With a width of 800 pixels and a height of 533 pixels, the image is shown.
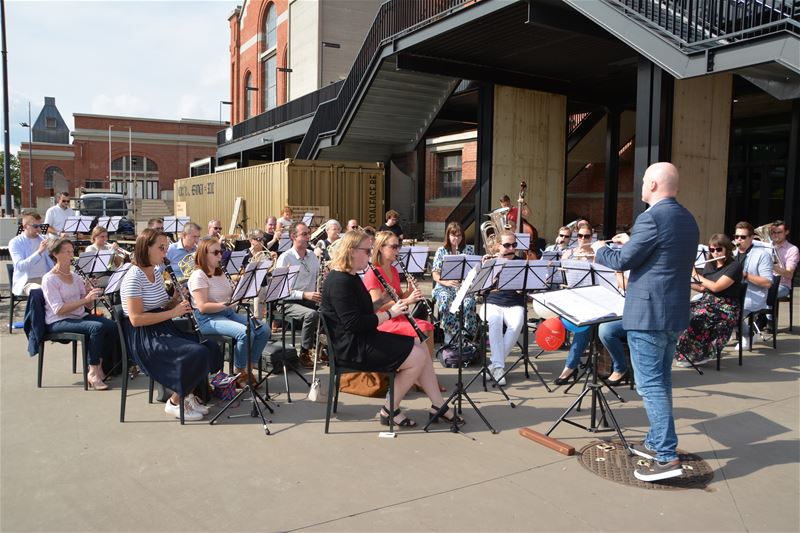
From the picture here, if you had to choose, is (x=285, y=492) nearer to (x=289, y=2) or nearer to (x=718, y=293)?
(x=718, y=293)

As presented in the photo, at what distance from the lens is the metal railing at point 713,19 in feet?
28.2

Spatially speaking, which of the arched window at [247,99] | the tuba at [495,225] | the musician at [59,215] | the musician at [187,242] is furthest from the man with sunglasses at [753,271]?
the arched window at [247,99]

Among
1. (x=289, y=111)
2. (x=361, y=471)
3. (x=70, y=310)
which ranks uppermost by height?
(x=289, y=111)

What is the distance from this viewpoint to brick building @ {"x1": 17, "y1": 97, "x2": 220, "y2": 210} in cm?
4778

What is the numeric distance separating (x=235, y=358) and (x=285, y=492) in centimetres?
250

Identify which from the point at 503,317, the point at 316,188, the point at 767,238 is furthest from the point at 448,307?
the point at 316,188

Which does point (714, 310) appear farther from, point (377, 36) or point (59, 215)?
point (59, 215)

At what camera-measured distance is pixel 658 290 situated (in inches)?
155

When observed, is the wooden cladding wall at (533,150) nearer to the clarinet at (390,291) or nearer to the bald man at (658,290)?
the clarinet at (390,291)

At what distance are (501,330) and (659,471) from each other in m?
2.76

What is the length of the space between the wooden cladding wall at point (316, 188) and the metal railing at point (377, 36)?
4.26ft

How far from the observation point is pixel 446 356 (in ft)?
23.3

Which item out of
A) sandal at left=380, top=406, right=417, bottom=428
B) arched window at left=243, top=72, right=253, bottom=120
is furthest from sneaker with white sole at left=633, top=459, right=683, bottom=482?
arched window at left=243, top=72, right=253, bottom=120

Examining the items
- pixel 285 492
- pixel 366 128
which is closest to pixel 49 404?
pixel 285 492
